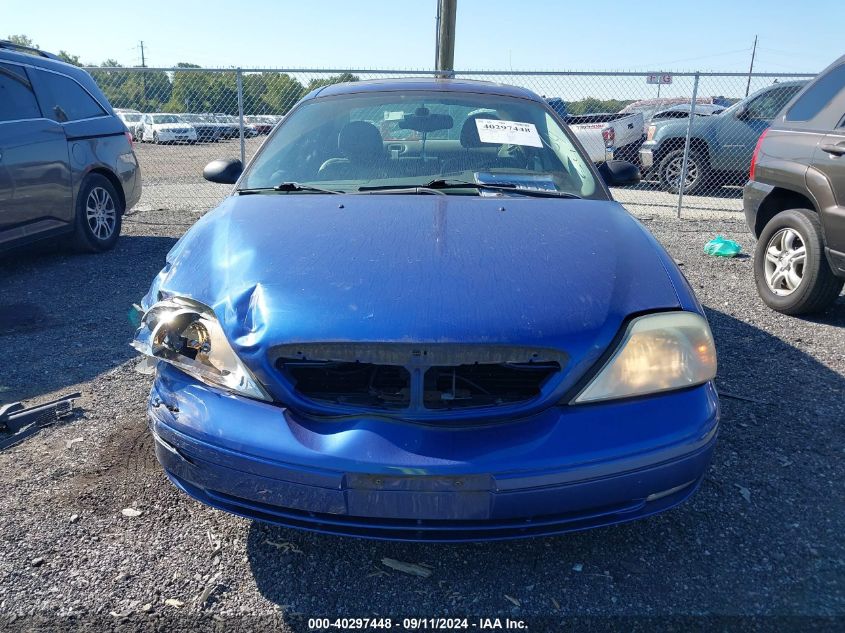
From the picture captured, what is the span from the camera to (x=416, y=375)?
188 centimetres

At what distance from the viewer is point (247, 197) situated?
287cm

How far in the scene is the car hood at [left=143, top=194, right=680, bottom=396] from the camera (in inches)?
75.0

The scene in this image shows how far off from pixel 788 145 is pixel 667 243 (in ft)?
9.20

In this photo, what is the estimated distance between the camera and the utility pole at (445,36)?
9906 millimetres

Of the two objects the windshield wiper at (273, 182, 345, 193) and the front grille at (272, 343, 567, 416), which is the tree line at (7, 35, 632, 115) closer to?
the windshield wiper at (273, 182, 345, 193)

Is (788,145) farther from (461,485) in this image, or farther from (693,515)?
(461,485)

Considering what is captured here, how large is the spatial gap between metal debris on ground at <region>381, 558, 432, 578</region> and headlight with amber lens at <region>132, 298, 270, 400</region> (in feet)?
2.40

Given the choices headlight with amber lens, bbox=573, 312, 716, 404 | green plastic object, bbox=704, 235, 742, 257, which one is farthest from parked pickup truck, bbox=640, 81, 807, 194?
headlight with amber lens, bbox=573, 312, 716, 404

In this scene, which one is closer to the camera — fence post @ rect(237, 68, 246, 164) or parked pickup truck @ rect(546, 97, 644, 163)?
fence post @ rect(237, 68, 246, 164)

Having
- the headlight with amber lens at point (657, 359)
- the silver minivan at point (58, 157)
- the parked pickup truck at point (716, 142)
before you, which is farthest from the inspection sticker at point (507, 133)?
the parked pickup truck at point (716, 142)

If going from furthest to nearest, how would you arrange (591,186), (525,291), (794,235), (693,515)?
(794,235), (591,186), (693,515), (525,291)

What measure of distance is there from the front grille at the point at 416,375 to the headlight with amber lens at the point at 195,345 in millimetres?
143

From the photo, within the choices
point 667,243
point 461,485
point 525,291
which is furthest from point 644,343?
point 667,243

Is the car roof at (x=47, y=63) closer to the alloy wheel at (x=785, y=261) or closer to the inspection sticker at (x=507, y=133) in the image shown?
the inspection sticker at (x=507, y=133)
